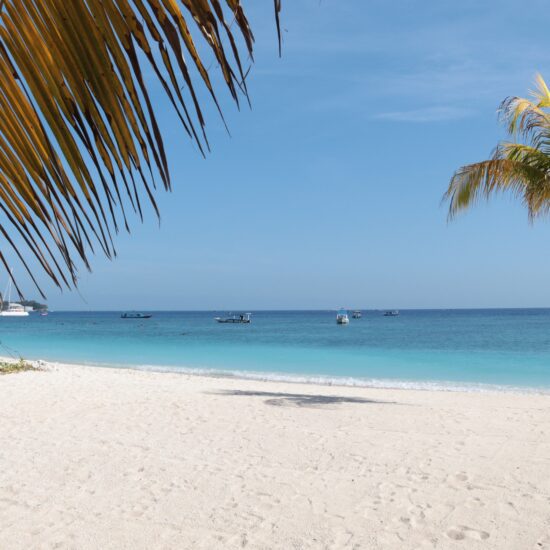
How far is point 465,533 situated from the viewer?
4023 millimetres

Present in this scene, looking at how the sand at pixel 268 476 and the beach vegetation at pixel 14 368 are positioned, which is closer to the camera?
the sand at pixel 268 476

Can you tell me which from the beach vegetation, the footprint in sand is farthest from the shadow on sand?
the footprint in sand

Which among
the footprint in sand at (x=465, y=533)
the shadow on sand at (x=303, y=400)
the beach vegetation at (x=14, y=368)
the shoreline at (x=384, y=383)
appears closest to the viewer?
the footprint in sand at (x=465, y=533)

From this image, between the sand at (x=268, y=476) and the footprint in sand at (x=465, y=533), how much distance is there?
0.05 ft

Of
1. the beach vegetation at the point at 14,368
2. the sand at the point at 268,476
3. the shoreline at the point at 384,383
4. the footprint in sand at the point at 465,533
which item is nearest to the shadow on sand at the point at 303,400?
the sand at the point at 268,476

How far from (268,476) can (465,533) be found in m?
1.99

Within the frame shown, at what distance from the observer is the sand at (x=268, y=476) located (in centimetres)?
403

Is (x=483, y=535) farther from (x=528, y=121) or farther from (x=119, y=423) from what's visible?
(x=528, y=121)

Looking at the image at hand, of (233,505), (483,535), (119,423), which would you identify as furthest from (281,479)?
(119,423)

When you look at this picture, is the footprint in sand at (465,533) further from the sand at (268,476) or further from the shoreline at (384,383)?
the shoreline at (384,383)

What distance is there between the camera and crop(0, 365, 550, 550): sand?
4.03 m

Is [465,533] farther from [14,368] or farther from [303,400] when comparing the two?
[14,368]

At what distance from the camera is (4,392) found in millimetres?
10156

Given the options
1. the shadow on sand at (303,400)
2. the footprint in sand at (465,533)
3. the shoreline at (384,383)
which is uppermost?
the shoreline at (384,383)
